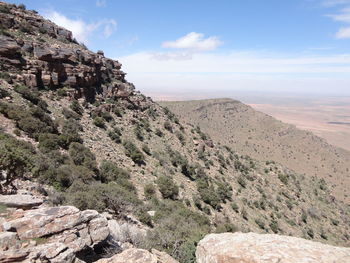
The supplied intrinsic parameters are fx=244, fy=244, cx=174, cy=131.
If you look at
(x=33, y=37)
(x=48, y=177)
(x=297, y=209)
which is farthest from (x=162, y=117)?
(x=48, y=177)

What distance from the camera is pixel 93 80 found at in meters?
30.6

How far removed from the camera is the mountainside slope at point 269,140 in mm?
57319

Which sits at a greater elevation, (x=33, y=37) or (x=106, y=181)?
(x=33, y=37)

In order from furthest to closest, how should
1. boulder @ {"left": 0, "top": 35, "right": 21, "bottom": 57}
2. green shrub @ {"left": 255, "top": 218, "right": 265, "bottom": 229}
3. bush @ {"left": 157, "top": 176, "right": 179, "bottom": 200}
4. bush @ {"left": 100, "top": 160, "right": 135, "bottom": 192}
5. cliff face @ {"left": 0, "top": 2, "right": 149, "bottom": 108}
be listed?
cliff face @ {"left": 0, "top": 2, "right": 149, "bottom": 108}
boulder @ {"left": 0, "top": 35, "right": 21, "bottom": 57}
green shrub @ {"left": 255, "top": 218, "right": 265, "bottom": 229}
bush @ {"left": 157, "top": 176, "right": 179, "bottom": 200}
bush @ {"left": 100, "top": 160, "right": 135, "bottom": 192}

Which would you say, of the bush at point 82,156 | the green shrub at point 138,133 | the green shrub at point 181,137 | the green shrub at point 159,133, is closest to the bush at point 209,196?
the green shrub at point 138,133

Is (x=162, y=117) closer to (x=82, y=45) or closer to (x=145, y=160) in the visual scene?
(x=145, y=160)

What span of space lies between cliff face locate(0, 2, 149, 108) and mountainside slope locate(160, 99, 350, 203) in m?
40.3

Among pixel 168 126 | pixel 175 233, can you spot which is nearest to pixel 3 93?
pixel 175 233

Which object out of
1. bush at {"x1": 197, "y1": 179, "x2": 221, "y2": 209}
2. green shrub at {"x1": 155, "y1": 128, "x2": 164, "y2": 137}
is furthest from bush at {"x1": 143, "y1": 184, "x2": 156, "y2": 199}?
green shrub at {"x1": 155, "y1": 128, "x2": 164, "y2": 137}

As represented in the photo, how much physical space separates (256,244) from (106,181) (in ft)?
45.7

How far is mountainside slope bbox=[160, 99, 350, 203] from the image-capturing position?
57.3 m

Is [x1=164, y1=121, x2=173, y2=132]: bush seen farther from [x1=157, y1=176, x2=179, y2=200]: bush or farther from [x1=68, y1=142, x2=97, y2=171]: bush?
[x1=68, y1=142, x2=97, y2=171]: bush

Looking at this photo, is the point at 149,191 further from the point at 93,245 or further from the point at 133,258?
the point at 133,258

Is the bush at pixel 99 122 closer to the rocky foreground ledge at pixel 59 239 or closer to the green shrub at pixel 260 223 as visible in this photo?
the rocky foreground ledge at pixel 59 239
